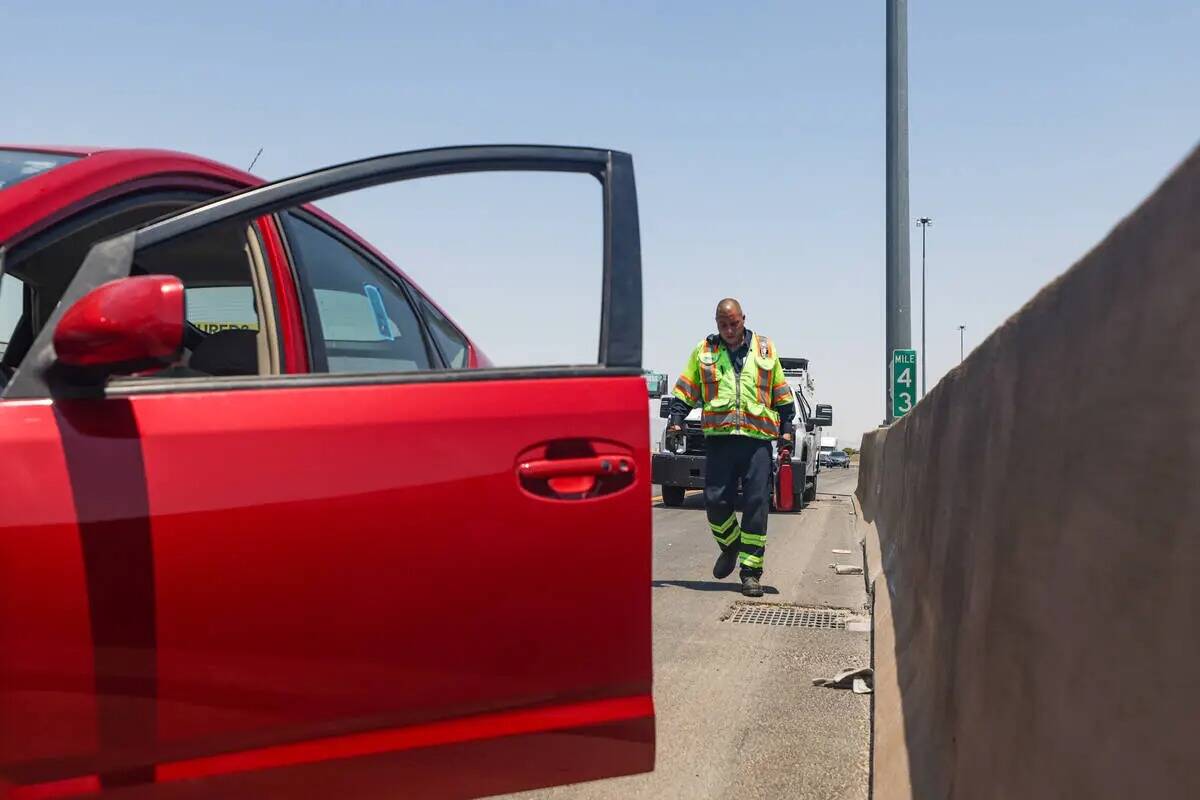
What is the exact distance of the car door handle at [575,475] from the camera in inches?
87.0

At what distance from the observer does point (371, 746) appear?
6.88 ft

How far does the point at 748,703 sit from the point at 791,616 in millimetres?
2292

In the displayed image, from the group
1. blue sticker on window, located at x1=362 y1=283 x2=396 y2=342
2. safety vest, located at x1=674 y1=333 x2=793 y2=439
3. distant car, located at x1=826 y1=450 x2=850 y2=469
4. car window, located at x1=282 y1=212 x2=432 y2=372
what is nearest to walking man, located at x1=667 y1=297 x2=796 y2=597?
safety vest, located at x1=674 y1=333 x2=793 y2=439

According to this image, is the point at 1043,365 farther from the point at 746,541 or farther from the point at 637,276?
the point at 746,541

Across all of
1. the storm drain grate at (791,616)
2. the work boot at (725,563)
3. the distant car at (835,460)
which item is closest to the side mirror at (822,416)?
the work boot at (725,563)

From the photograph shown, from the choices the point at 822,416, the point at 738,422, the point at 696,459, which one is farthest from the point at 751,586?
the point at 822,416

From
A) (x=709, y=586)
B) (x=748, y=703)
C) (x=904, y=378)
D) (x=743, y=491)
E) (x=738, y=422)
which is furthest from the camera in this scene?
(x=904, y=378)

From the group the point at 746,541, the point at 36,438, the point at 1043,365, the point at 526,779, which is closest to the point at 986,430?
the point at 1043,365

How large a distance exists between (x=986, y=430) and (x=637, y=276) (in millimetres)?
947

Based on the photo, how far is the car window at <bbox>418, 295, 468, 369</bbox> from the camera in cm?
377

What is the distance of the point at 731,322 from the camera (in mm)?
7812

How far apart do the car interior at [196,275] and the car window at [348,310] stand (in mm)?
133

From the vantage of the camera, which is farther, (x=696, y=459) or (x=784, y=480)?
(x=696, y=459)

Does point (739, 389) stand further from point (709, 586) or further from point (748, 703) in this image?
point (748, 703)
